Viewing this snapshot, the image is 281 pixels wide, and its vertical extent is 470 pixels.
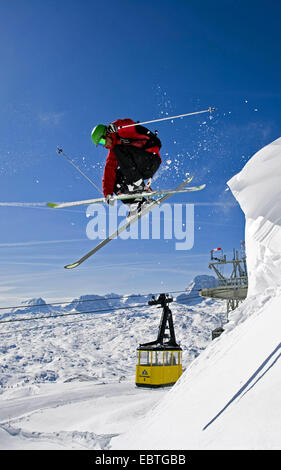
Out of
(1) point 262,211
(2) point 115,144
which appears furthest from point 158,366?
(2) point 115,144

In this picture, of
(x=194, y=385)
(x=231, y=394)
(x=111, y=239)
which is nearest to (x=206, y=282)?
(x=111, y=239)

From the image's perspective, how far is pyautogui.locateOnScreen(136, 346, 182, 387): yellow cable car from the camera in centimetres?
1505

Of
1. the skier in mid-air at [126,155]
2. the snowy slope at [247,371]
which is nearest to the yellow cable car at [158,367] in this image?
the snowy slope at [247,371]

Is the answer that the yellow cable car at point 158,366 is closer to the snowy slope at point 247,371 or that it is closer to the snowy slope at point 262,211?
the snowy slope at point 247,371

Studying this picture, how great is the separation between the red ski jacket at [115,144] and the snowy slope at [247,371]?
286 centimetres

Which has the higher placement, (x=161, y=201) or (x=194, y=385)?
(x=161, y=201)

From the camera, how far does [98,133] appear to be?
22.2 feet

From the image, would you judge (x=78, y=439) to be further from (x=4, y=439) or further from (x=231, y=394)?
(x=231, y=394)

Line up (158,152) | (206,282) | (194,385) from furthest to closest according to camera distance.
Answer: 1. (206,282)
2. (158,152)
3. (194,385)

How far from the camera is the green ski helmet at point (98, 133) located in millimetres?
6746

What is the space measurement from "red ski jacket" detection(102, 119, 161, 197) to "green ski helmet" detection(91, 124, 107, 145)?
0.20m

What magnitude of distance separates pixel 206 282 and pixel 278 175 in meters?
17.9
